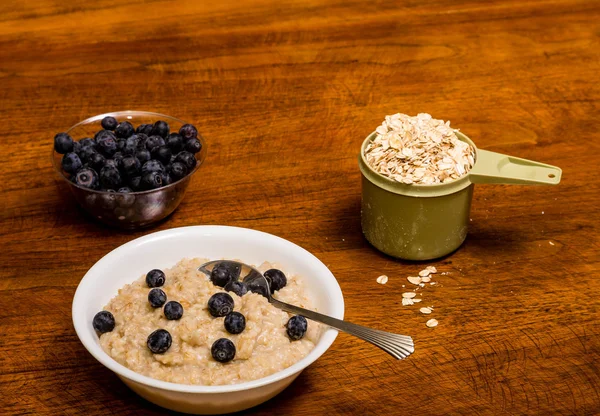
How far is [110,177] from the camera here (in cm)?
156

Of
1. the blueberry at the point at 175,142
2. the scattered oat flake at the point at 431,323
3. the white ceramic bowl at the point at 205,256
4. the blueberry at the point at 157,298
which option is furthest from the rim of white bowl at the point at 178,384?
the blueberry at the point at 175,142

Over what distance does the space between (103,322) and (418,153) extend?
2.13ft

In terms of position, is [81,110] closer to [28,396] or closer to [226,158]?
[226,158]

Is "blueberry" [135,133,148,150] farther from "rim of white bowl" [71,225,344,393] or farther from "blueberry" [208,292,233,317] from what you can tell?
"blueberry" [208,292,233,317]

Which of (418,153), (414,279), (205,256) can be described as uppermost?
(418,153)

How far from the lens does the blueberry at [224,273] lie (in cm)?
133

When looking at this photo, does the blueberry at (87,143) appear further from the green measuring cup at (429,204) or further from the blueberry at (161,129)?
the green measuring cup at (429,204)

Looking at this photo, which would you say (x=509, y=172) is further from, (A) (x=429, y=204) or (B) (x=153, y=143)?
(B) (x=153, y=143)

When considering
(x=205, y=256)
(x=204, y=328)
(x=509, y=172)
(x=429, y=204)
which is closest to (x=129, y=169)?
(x=205, y=256)

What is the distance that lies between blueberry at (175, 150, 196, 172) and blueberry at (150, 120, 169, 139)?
8 centimetres

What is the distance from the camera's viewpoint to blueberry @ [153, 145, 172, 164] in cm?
162

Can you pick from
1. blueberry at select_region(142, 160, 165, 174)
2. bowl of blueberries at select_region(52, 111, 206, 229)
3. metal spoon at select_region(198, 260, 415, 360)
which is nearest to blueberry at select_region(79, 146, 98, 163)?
bowl of blueberries at select_region(52, 111, 206, 229)

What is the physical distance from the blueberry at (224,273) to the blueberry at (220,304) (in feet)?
0.25

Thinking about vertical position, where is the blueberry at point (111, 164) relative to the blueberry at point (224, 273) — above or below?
above
